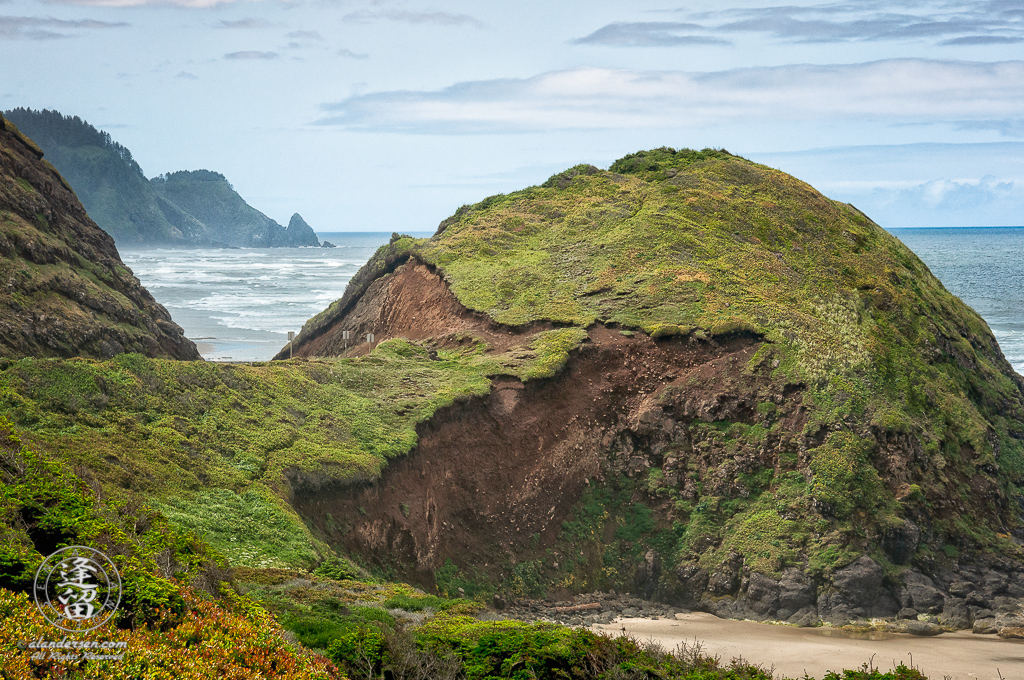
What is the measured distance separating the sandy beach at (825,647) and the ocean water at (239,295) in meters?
32.0

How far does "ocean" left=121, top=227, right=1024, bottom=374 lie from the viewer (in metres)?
62.2

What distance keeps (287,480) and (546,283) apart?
1631cm

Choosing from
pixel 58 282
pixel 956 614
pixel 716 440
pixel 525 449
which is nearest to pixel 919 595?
pixel 956 614

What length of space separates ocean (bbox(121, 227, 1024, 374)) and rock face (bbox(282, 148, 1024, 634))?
25188 mm

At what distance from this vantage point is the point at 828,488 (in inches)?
993

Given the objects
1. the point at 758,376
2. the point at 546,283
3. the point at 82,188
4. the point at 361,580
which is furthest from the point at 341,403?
the point at 82,188

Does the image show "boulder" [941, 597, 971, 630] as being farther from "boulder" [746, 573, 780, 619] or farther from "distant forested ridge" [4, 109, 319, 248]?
"distant forested ridge" [4, 109, 319, 248]

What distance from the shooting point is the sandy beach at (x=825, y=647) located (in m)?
19.3

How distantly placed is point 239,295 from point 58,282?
2530 inches

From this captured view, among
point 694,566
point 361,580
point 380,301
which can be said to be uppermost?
point 380,301

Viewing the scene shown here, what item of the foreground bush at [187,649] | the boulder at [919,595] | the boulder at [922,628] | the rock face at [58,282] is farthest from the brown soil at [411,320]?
the foreground bush at [187,649]

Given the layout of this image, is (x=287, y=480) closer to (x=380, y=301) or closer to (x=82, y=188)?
(x=380, y=301)

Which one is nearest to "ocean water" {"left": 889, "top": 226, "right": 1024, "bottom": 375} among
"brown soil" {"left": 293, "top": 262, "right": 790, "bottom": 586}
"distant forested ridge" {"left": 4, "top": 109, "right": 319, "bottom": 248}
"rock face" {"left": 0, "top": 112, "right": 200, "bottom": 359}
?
"brown soil" {"left": 293, "top": 262, "right": 790, "bottom": 586}

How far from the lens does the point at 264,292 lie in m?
91.3
